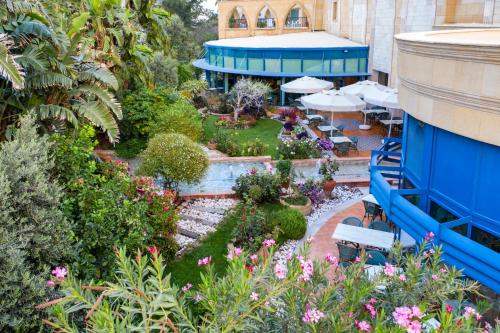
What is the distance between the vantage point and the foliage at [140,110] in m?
20.6

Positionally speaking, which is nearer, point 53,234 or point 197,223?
point 53,234

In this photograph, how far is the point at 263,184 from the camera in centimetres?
1598

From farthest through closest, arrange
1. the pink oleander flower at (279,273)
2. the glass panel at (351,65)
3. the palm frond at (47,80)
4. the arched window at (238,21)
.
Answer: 1. the arched window at (238,21)
2. the glass panel at (351,65)
3. the palm frond at (47,80)
4. the pink oleander flower at (279,273)

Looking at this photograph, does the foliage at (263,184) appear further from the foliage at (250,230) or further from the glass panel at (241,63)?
the glass panel at (241,63)

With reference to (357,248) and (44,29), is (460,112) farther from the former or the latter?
(44,29)

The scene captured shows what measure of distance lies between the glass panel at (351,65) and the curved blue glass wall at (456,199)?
21.8 metres

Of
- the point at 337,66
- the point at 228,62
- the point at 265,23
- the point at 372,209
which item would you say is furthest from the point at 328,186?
the point at 265,23

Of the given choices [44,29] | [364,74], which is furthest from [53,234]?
[364,74]

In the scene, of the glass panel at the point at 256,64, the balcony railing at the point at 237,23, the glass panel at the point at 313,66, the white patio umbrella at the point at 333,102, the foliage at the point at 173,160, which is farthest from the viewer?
the balcony railing at the point at 237,23

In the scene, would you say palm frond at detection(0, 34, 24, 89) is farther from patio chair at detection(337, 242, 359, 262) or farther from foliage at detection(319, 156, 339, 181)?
foliage at detection(319, 156, 339, 181)

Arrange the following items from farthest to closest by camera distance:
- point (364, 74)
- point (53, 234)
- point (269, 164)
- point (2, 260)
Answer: point (364, 74)
point (269, 164)
point (53, 234)
point (2, 260)

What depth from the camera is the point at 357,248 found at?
11.8m

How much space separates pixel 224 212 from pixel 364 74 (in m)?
19.5

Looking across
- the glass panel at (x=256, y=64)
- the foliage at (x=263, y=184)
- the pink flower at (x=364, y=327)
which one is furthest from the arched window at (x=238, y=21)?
the pink flower at (x=364, y=327)
